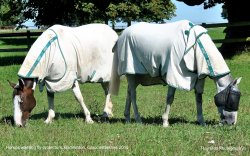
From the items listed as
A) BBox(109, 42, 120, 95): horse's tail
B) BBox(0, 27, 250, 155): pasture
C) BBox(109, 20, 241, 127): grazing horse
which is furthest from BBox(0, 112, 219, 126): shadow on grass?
BBox(109, 42, 120, 95): horse's tail

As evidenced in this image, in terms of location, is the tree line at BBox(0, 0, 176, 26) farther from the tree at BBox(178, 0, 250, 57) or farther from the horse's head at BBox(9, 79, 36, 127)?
the horse's head at BBox(9, 79, 36, 127)

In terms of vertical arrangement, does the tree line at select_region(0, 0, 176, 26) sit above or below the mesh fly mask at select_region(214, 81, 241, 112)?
below

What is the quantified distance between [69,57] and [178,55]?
252cm

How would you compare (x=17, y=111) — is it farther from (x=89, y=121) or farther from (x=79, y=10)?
(x=79, y=10)

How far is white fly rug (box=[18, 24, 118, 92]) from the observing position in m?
10.2

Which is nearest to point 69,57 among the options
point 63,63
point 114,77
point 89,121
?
point 63,63

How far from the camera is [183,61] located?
9234 millimetres

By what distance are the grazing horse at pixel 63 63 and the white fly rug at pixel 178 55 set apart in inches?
58.4

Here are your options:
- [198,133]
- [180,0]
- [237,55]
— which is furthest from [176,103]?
[180,0]

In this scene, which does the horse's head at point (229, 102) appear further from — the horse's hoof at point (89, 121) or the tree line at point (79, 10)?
the tree line at point (79, 10)

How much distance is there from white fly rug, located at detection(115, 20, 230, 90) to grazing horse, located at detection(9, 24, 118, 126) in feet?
4.87

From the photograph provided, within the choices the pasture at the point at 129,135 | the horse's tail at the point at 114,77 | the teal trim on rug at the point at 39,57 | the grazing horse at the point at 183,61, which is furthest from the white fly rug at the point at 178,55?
the teal trim on rug at the point at 39,57

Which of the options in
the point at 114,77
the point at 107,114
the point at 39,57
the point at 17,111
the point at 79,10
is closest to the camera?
the point at 17,111

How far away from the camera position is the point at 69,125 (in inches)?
381
